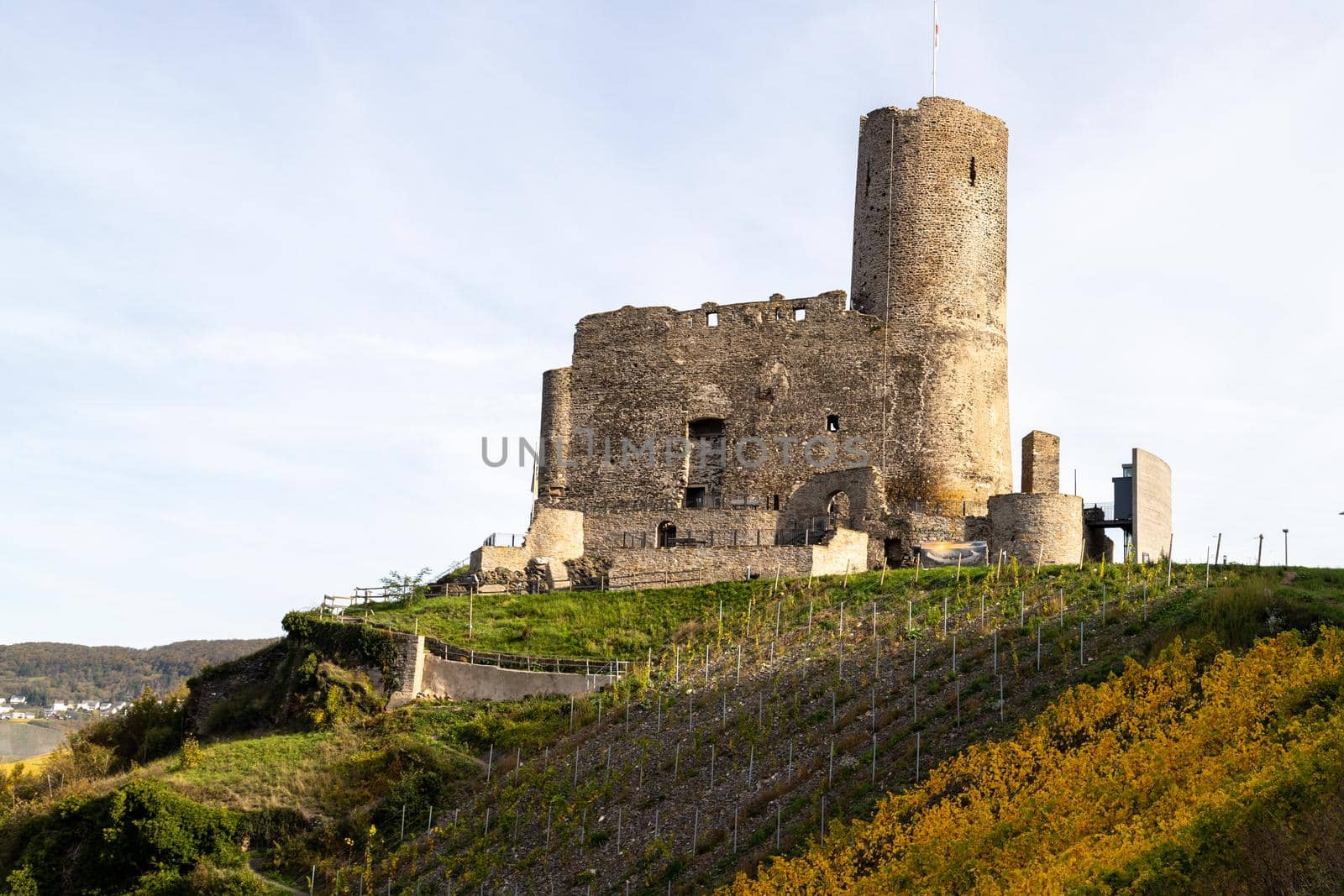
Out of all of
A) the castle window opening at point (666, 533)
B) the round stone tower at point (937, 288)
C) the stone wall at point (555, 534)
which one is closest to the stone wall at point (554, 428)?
the stone wall at point (555, 534)

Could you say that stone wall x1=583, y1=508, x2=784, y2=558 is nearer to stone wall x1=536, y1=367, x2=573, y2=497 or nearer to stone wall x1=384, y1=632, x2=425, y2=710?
stone wall x1=536, y1=367, x2=573, y2=497

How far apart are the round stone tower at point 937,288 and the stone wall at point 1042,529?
8.76ft

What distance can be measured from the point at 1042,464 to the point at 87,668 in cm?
11439

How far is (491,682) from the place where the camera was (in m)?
35.0

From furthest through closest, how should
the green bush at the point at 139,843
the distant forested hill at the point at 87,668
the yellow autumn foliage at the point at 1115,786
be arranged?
the distant forested hill at the point at 87,668, the green bush at the point at 139,843, the yellow autumn foliage at the point at 1115,786

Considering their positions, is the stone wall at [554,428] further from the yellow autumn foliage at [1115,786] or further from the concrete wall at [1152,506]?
the yellow autumn foliage at [1115,786]

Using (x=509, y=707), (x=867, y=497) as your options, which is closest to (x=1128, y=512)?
(x=867, y=497)

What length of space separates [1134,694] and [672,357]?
2374 cm

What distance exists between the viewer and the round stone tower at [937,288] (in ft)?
137

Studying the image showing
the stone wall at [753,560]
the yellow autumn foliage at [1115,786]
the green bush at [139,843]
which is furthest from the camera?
the stone wall at [753,560]

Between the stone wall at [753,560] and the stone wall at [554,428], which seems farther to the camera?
the stone wall at [554,428]

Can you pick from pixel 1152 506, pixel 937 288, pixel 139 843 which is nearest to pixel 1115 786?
pixel 139 843

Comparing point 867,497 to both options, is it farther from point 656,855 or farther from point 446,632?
point 656,855

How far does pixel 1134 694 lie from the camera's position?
2317cm
